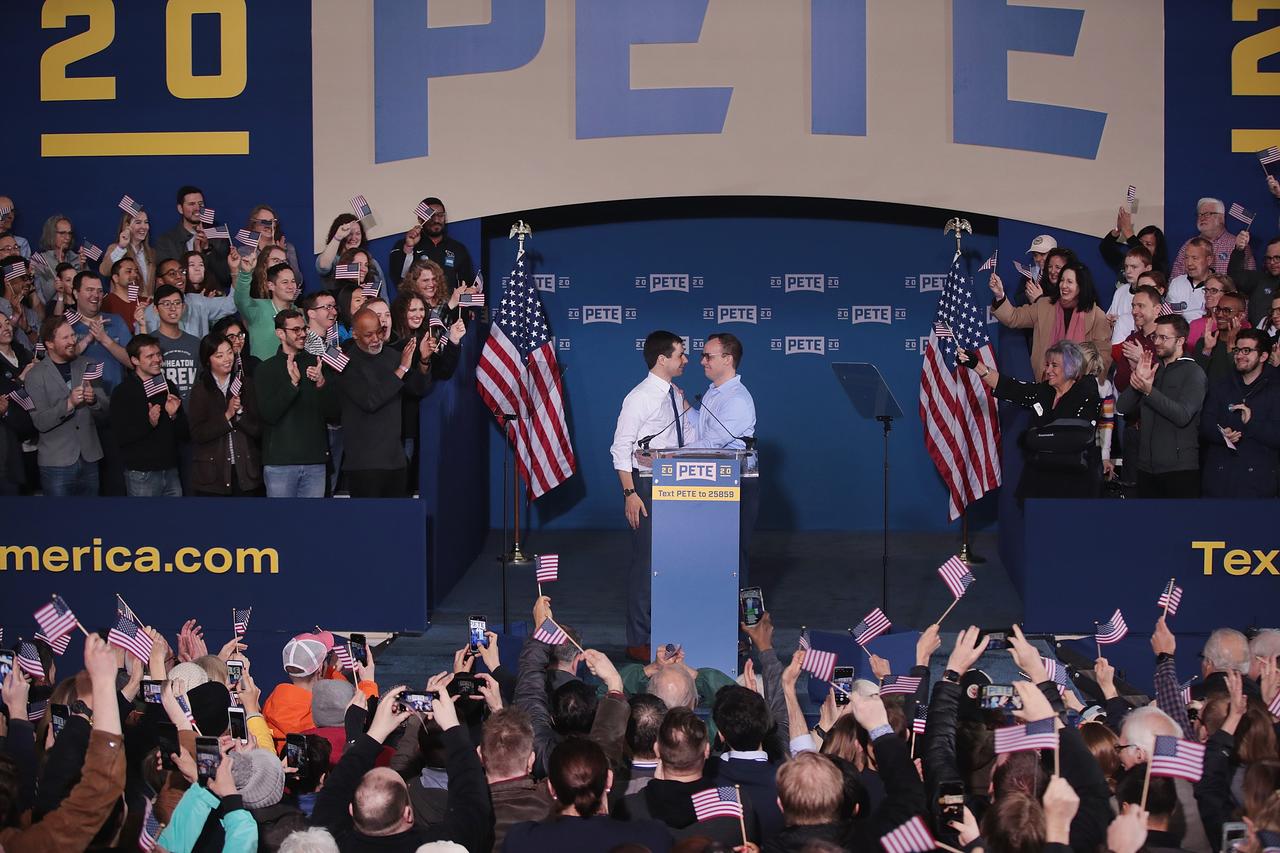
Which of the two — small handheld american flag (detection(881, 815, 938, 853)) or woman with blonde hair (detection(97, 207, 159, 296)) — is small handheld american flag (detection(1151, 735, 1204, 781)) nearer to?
small handheld american flag (detection(881, 815, 938, 853))

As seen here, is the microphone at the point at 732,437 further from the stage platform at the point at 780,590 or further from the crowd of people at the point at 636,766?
the crowd of people at the point at 636,766

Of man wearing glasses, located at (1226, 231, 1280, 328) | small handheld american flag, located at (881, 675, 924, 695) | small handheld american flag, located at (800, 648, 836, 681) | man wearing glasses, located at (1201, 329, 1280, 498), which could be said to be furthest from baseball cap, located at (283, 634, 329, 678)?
man wearing glasses, located at (1226, 231, 1280, 328)

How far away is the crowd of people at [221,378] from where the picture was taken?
→ 10508 millimetres

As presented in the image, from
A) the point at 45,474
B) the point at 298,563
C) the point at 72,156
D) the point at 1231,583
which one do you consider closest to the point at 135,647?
the point at 298,563

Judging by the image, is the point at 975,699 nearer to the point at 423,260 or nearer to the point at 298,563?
the point at 298,563

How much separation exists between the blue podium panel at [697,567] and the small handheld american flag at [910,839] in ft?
15.2

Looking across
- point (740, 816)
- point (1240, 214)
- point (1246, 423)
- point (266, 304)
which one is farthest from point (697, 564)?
point (1240, 214)

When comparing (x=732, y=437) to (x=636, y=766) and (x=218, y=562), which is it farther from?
(x=636, y=766)

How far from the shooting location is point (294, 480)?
10.6 meters

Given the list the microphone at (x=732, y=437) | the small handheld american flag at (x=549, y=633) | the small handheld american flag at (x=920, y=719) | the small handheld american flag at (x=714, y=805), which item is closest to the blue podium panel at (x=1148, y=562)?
the microphone at (x=732, y=437)

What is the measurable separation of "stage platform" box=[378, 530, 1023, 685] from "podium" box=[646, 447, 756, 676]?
13 centimetres

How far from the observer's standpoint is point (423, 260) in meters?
11.7

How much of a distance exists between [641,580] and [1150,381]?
3627mm

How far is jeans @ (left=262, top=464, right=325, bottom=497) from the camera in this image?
10.6 meters
